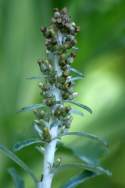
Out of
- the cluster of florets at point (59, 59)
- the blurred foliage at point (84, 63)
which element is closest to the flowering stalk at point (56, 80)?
the cluster of florets at point (59, 59)

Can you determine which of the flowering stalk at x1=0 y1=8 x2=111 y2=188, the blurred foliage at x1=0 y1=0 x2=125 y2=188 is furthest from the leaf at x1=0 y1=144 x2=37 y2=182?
the blurred foliage at x1=0 y1=0 x2=125 y2=188

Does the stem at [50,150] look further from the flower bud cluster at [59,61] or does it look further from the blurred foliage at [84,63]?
the blurred foliage at [84,63]

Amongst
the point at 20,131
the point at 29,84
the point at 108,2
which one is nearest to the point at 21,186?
the point at 20,131

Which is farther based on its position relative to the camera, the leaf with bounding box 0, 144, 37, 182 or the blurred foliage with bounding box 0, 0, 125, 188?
the blurred foliage with bounding box 0, 0, 125, 188

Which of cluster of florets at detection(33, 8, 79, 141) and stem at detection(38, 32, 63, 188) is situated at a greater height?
cluster of florets at detection(33, 8, 79, 141)

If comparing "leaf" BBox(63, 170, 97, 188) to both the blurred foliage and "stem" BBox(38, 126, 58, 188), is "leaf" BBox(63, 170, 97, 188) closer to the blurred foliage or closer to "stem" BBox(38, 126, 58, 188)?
"stem" BBox(38, 126, 58, 188)

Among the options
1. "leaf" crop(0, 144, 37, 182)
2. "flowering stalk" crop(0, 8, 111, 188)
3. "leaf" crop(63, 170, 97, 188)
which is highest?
"flowering stalk" crop(0, 8, 111, 188)

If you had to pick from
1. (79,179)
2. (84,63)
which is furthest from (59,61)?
(84,63)
